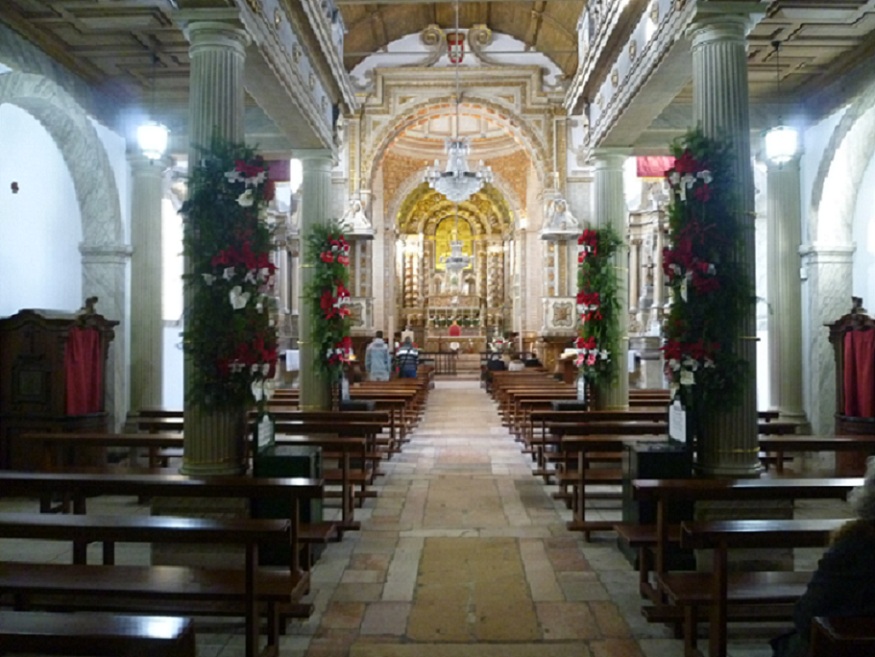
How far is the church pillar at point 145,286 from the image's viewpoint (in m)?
10.1

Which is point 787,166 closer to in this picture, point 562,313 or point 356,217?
point 562,313

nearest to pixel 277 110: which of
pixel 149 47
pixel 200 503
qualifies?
pixel 149 47

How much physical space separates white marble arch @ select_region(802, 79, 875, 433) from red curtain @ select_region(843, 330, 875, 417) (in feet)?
4.07

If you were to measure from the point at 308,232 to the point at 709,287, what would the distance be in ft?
18.4

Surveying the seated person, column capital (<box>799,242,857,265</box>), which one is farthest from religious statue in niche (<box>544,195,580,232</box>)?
the seated person

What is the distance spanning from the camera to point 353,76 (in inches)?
798

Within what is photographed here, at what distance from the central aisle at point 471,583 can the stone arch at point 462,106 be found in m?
13.3

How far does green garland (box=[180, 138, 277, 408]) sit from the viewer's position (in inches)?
214

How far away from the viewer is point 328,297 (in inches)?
353

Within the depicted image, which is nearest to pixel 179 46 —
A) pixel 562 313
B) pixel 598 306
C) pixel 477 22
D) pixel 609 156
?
pixel 609 156

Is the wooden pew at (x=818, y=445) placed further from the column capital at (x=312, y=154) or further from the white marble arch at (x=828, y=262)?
the column capital at (x=312, y=154)

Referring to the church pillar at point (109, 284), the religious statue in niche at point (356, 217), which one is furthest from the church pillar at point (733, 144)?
the religious statue in niche at point (356, 217)

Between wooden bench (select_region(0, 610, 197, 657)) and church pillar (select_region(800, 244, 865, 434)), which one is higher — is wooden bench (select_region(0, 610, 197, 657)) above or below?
below

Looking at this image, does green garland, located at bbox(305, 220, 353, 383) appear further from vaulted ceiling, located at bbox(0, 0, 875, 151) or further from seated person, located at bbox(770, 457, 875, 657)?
seated person, located at bbox(770, 457, 875, 657)
